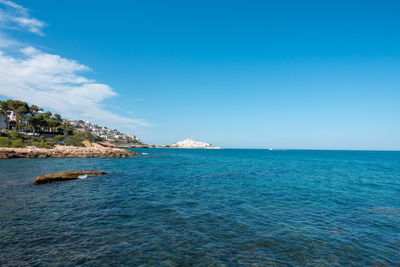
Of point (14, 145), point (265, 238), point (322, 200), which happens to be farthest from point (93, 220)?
point (14, 145)

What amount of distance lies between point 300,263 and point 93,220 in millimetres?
12837

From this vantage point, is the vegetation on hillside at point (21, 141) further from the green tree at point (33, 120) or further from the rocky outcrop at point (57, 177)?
the rocky outcrop at point (57, 177)

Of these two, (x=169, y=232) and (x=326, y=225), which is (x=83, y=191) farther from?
(x=326, y=225)

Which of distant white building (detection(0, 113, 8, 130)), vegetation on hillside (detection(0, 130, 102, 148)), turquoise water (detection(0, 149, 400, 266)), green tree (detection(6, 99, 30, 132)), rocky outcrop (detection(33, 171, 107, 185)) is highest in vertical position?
green tree (detection(6, 99, 30, 132))

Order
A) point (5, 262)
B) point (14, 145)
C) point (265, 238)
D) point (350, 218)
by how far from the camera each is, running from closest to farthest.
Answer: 1. point (5, 262)
2. point (265, 238)
3. point (350, 218)
4. point (14, 145)

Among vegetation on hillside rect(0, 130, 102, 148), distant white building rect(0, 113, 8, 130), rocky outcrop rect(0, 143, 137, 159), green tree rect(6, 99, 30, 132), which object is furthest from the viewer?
green tree rect(6, 99, 30, 132)

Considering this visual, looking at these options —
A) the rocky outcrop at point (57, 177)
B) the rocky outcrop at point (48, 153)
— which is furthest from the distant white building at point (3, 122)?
the rocky outcrop at point (57, 177)

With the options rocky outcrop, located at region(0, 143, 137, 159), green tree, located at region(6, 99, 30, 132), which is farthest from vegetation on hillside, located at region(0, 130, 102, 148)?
green tree, located at region(6, 99, 30, 132)

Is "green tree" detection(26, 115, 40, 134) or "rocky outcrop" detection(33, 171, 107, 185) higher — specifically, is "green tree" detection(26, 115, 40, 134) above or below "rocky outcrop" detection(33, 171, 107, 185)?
above

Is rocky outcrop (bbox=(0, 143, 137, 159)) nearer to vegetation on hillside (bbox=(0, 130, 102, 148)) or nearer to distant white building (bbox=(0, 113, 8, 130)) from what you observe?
vegetation on hillside (bbox=(0, 130, 102, 148))

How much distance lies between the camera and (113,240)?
1066cm

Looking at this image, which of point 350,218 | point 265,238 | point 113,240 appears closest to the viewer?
point 113,240

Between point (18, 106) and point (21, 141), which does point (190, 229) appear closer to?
point (21, 141)

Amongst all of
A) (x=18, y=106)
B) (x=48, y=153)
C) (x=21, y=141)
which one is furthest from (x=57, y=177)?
(x=18, y=106)
